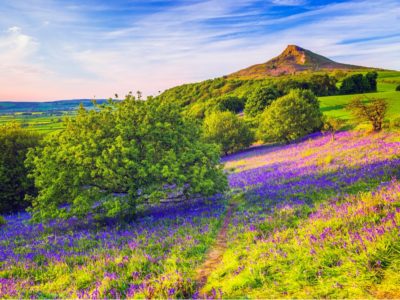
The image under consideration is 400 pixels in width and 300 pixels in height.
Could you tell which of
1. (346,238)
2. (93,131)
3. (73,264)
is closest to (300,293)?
(346,238)

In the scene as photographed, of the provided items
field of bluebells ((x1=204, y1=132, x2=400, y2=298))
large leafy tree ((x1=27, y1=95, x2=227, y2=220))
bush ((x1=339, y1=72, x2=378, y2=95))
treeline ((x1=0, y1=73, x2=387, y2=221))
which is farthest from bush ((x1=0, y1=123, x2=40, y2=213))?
bush ((x1=339, y1=72, x2=378, y2=95))

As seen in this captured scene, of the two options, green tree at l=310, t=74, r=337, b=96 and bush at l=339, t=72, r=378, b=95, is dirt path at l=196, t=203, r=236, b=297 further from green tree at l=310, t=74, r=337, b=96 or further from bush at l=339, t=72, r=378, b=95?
green tree at l=310, t=74, r=337, b=96

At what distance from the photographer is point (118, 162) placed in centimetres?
1268

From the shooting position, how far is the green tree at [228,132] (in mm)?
46469

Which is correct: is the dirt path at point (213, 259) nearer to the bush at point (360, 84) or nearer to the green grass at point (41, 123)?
the green grass at point (41, 123)

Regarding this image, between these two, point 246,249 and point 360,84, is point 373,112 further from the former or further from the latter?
point 360,84

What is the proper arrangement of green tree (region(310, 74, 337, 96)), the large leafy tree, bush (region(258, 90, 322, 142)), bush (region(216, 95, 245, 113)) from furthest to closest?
1. bush (region(216, 95, 245, 113))
2. green tree (region(310, 74, 337, 96))
3. bush (region(258, 90, 322, 142))
4. the large leafy tree

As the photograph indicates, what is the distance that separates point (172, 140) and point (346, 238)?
9058mm

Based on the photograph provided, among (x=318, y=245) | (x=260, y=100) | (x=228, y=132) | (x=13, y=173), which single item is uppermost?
(x=260, y=100)

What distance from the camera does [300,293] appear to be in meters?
5.32

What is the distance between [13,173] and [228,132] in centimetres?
3070

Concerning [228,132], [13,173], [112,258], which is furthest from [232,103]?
[112,258]

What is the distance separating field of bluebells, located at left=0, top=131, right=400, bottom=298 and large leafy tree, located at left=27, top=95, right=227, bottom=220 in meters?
1.26

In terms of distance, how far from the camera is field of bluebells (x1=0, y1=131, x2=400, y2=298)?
5.61 meters
